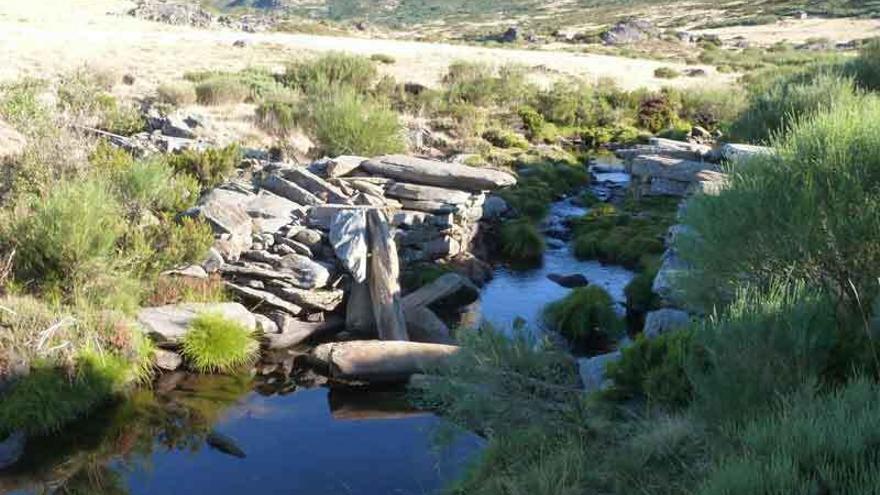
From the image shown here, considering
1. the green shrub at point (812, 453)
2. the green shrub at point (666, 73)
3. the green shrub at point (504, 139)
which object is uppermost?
the green shrub at point (812, 453)

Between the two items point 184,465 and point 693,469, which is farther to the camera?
point 184,465

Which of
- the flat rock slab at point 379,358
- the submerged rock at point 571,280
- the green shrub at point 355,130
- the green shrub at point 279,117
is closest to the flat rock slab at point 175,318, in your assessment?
the flat rock slab at point 379,358

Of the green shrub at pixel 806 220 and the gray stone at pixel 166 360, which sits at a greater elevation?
the green shrub at pixel 806 220

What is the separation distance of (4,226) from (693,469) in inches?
357

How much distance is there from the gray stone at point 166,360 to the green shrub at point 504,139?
607 inches

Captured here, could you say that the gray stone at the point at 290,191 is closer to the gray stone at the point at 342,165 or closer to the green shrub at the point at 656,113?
the gray stone at the point at 342,165

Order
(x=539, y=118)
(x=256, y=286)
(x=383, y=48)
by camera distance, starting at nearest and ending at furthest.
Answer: (x=256, y=286) < (x=539, y=118) < (x=383, y=48)

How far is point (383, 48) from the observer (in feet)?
151

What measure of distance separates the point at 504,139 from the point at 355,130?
705 cm

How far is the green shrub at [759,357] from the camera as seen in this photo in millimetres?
6453

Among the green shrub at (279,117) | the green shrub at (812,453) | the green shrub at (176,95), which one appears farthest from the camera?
the green shrub at (176,95)

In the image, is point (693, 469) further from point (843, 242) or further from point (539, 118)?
point (539, 118)

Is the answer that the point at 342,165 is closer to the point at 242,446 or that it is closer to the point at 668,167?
the point at 668,167

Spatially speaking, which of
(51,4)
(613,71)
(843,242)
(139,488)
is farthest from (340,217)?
(51,4)
